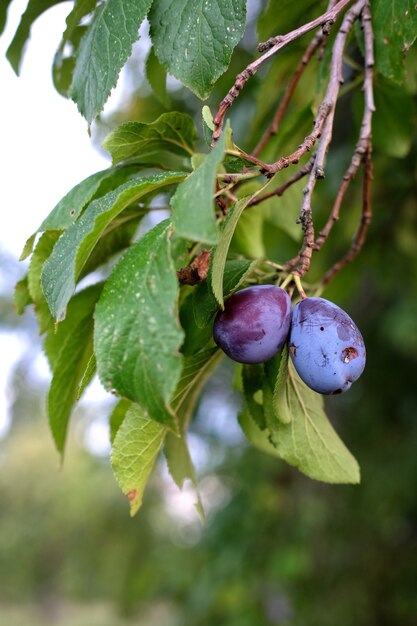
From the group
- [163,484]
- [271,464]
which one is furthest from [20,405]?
[271,464]

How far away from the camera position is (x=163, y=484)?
7.52 meters

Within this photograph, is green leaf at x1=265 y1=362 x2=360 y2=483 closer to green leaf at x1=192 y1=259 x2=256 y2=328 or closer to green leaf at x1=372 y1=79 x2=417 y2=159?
green leaf at x1=192 y1=259 x2=256 y2=328

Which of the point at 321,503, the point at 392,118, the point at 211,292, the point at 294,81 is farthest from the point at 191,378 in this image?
the point at 321,503

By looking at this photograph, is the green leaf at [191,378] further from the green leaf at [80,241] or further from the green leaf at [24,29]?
the green leaf at [24,29]

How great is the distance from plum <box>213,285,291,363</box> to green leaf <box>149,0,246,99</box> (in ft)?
0.74

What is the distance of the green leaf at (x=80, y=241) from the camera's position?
0.57 metres

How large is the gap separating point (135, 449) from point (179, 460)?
0.14 meters

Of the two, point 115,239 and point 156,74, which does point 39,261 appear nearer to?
point 115,239

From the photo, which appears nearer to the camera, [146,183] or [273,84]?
[146,183]

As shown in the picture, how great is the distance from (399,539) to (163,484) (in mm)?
4783

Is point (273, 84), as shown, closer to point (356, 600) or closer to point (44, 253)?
point (44, 253)

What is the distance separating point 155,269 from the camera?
0.53 m

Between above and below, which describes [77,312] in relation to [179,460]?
above

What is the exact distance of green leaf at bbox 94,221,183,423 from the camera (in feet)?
1.63
